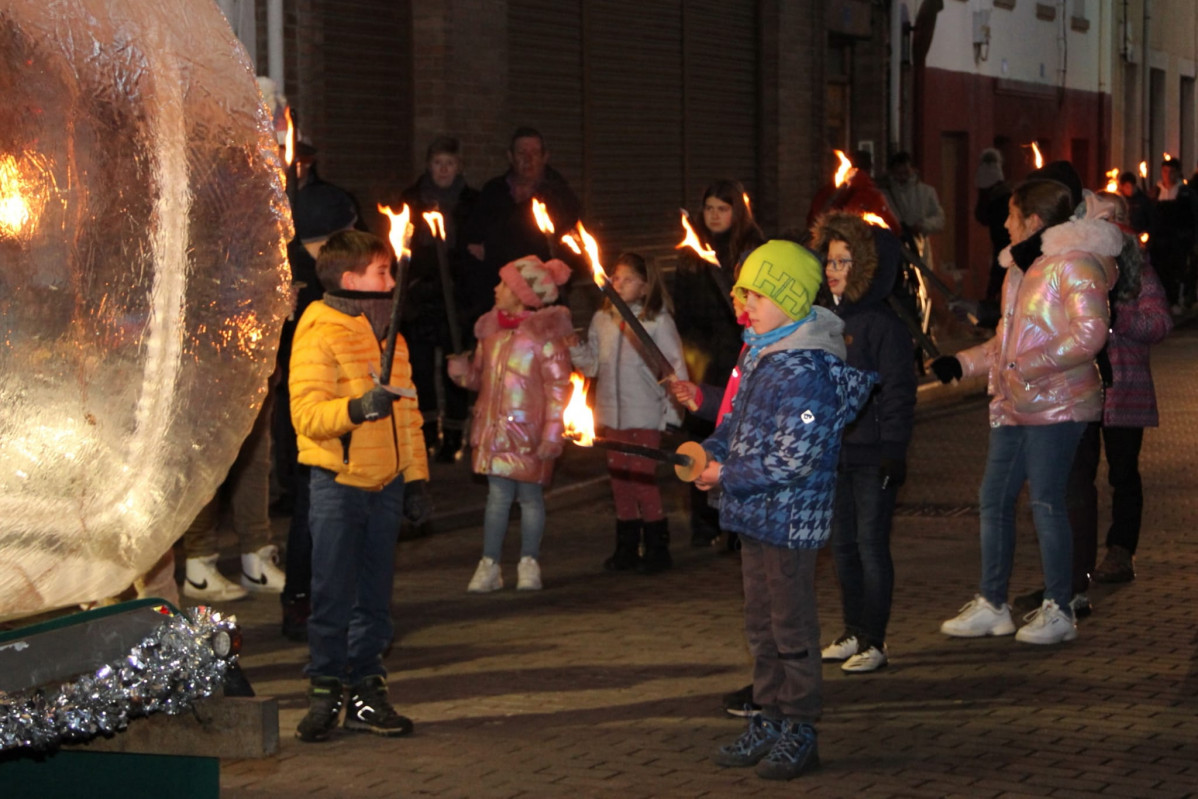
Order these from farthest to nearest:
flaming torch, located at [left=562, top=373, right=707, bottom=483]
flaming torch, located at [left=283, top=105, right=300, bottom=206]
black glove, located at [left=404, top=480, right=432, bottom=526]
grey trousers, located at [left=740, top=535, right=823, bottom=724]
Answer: flaming torch, located at [left=283, top=105, right=300, bottom=206] < black glove, located at [left=404, top=480, right=432, bottom=526] < grey trousers, located at [left=740, top=535, right=823, bottom=724] < flaming torch, located at [left=562, top=373, right=707, bottom=483]

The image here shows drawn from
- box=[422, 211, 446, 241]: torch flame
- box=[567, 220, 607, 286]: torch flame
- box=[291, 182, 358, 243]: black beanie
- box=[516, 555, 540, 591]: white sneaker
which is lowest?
box=[516, 555, 540, 591]: white sneaker

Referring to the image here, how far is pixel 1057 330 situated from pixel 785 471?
6.97ft

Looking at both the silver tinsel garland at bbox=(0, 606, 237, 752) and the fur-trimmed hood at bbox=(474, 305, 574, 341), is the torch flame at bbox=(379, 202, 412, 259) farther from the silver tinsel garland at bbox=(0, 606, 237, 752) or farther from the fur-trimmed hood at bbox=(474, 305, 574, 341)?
the fur-trimmed hood at bbox=(474, 305, 574, 341)

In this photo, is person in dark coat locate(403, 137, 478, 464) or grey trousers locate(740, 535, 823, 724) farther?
person in dark coat locate(403, 137, 478, 464)

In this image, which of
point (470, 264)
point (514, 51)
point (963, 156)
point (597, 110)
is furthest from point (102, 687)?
point (963, 156)

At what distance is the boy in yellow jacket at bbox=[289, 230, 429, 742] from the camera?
6059mm

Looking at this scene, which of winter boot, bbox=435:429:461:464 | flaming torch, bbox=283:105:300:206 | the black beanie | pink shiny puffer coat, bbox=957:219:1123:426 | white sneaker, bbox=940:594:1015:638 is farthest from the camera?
winter boot, bbox=435:429:461:464

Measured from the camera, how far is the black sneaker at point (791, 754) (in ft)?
18.5

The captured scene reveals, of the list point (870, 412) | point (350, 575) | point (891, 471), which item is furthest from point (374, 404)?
point (891, 471)

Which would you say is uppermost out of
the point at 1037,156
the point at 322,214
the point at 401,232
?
the point at 1037,156

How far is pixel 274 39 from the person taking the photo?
1211cm

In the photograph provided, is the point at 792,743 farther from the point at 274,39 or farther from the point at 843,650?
the point at 274,39

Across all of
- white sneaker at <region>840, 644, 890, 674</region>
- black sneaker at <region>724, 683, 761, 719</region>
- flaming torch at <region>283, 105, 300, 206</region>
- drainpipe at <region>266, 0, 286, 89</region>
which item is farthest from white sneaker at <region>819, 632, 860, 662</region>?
drainpipe at <region>266, 0, 286, 89</region>

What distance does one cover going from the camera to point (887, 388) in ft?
22.5
